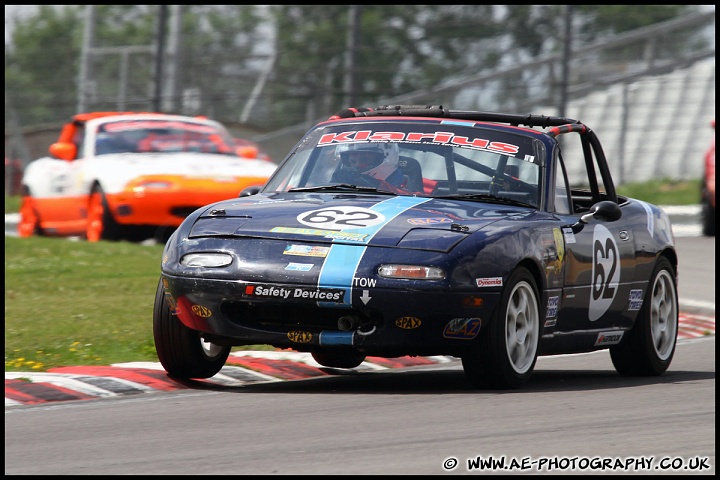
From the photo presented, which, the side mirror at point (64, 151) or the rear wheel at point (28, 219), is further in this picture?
the rear wheel at point (28, 219)

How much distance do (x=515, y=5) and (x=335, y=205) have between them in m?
16.7

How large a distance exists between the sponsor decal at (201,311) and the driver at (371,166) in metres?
1.34

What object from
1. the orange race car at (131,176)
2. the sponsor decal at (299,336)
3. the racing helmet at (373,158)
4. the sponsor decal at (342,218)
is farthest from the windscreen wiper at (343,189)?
the orange race car at (131,176)

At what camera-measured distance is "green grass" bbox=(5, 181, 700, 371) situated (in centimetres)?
868

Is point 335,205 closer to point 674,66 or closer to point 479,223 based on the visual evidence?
point 479,223

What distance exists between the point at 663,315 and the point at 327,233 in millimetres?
2986

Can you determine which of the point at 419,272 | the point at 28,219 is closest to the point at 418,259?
the point at 419,272

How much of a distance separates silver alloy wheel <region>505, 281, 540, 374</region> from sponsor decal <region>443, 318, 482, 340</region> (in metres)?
0.23

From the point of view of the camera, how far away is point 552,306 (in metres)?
7.79

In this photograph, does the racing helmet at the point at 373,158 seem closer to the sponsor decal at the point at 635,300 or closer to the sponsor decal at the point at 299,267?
the sponsor decal at the point at 299,267

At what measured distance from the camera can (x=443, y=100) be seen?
2445cm

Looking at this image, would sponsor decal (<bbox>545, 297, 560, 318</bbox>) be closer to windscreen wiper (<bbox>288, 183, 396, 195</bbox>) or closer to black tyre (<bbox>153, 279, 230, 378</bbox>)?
windscreen wiper (<bbox>288, 183, 396, 195</bbox>)

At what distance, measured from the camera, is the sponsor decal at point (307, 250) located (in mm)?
7016

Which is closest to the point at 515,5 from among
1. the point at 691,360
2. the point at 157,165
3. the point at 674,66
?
the point at 674,66
